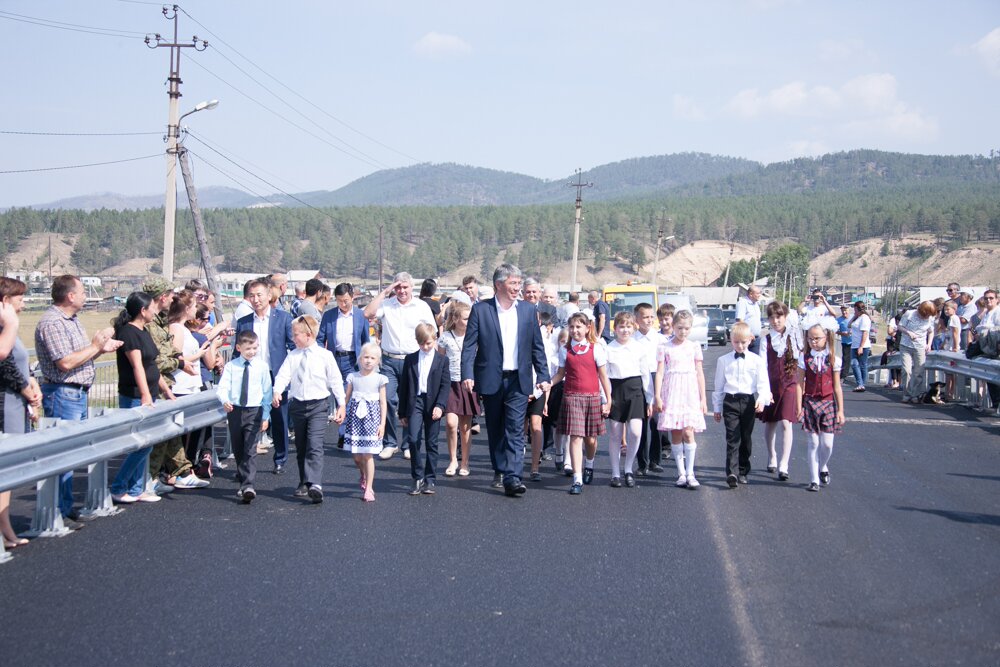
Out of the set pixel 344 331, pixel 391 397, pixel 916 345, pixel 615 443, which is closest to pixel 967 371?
pixel 916 345

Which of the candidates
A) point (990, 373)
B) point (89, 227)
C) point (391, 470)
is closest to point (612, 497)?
point (391, 470)

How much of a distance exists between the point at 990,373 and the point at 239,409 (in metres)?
11.3

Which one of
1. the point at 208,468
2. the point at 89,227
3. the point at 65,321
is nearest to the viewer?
the point at 65,321

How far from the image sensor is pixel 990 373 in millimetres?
14664

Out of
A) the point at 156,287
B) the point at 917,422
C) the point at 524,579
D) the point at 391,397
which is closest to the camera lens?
the point at 524,579

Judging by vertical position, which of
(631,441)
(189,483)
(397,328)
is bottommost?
(189,483)

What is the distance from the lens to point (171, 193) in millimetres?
25375

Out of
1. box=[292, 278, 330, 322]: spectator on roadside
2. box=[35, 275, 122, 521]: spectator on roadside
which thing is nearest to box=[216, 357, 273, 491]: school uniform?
box=[35, 275, 122, 521]: spectator on roadside

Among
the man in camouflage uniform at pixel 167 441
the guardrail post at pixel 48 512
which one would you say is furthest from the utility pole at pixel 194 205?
the guardrail post at pixel 48 512

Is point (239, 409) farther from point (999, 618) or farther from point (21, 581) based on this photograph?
point (999, 618)

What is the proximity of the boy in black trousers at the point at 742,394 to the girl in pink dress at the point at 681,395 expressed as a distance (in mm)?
240

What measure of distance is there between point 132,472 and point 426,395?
8.67 ft

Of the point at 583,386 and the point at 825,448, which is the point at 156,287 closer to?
the point at 583,386

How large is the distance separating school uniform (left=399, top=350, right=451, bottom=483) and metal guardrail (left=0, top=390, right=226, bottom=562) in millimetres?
1956
